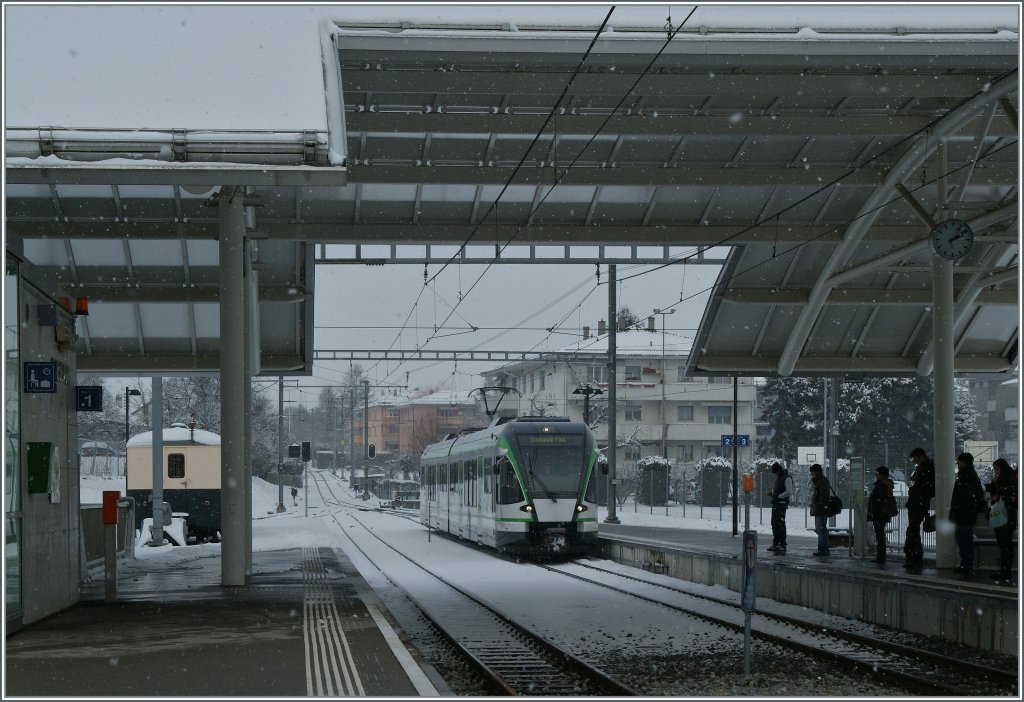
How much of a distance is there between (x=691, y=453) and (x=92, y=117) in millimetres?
62261

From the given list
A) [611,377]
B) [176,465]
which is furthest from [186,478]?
[611,377]

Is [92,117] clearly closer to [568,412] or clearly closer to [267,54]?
[267,54]

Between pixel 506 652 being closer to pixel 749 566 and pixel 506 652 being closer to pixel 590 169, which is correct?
pixel 749 566

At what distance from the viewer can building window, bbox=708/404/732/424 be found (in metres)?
75.7

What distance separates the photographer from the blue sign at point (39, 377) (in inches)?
525

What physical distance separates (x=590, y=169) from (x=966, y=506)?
8.03 m

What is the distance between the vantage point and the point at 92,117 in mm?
15102

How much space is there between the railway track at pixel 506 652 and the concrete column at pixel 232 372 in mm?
3006

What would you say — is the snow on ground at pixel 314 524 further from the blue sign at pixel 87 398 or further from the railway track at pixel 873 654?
the railway track at pixel 873 654

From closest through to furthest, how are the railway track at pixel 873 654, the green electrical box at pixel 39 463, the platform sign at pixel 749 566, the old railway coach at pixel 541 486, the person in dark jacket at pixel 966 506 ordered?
the platform sign at pixel 749 566
the railway track at pixel 873 654
the green electrical box at pixel 39 463
the person in dark jacket at pixel 966 506
the old railway coach at pixel 541 486

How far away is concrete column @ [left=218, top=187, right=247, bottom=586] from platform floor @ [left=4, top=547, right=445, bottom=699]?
38.9 inches

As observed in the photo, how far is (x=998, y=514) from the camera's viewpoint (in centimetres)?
1573

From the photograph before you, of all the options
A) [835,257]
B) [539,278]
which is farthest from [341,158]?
[539,278]

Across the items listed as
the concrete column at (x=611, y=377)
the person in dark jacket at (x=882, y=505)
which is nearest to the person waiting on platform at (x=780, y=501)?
the person in dark jacket at (x=882, y=505)
